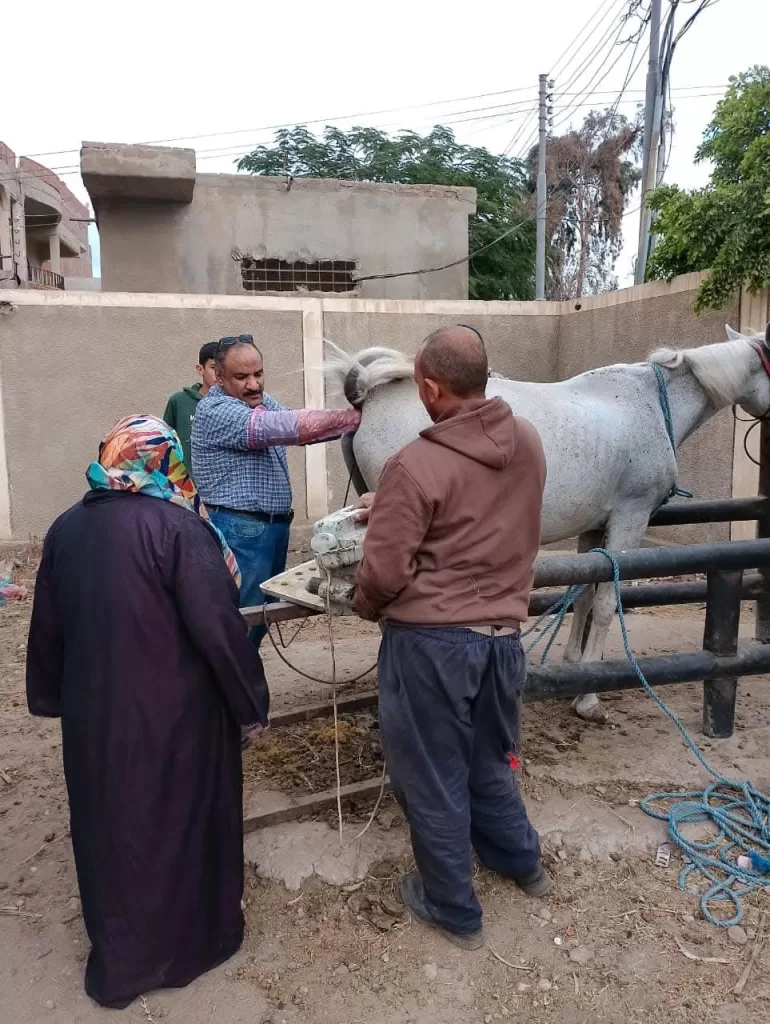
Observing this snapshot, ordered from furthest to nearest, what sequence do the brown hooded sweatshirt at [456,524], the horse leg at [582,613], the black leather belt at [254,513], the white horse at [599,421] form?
the horse leg at [582,613] → the white horse at [599,421] → the black leather belt at [254,513] → the brown hooded sweatshirt at [456,524]

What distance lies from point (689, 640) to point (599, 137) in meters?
21.9

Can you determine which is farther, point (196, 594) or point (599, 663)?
point (599, 663)

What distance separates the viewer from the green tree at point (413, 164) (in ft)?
57.6

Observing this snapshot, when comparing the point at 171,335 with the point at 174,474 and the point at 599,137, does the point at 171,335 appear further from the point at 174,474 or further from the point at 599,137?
the point at 599,137

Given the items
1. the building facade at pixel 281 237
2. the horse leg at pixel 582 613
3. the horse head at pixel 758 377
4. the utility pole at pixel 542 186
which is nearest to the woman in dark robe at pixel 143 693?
the horse leg at pixel 582 613

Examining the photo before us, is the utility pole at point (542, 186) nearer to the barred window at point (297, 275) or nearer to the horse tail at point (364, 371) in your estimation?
the barred window at point (297, 275)

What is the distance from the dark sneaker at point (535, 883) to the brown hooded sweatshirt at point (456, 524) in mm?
926

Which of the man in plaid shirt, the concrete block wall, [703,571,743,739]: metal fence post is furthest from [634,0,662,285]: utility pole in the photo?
the man in plaid shirt

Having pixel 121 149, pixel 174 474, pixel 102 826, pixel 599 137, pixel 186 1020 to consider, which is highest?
pixel 599 137

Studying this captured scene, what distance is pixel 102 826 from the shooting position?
1936 mm

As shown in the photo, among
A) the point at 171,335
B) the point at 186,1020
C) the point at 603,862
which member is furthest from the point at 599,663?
the point at 171,335

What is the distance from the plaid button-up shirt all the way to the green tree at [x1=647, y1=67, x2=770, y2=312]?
4.30 m

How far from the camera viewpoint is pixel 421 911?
7.29ft

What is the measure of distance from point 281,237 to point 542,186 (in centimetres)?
657
